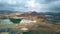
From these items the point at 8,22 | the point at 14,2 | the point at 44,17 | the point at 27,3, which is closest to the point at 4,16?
the point at 8,22

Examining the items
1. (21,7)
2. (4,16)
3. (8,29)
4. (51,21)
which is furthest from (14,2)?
(51,21)

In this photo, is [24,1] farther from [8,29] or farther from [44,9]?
[8,29]

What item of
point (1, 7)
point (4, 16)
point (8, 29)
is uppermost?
point (1, 7)

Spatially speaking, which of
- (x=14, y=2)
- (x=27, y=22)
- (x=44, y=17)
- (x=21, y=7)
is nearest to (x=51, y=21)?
(x=44, y=17)

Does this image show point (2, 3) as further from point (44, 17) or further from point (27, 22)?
point (44, 17)

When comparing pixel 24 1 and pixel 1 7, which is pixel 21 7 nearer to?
pixel 24 1

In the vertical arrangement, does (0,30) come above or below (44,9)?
below

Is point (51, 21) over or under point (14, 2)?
under
